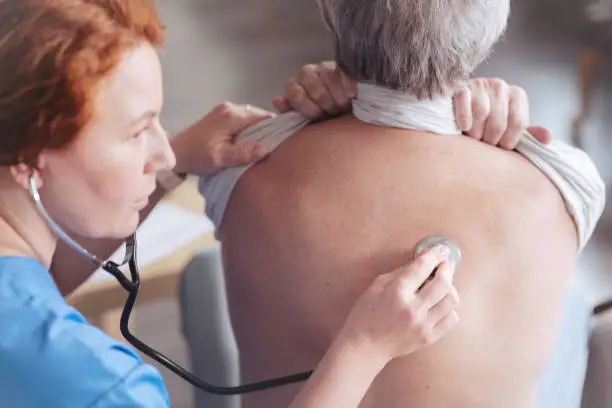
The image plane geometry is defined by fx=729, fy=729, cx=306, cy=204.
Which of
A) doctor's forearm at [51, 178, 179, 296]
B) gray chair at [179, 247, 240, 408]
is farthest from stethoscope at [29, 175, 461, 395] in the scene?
gray chair at [179, 247, 240, 408]

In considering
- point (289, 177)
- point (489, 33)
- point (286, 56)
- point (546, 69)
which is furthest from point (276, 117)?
point (546, 69)

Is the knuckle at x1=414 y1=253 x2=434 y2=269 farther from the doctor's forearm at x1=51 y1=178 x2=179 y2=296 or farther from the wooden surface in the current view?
the wooden surface

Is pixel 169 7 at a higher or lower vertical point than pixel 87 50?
lower

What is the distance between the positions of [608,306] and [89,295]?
0.87 m

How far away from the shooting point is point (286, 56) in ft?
4.75

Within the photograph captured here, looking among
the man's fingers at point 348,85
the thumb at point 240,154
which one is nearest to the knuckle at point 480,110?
the man's fingers at point 348,85

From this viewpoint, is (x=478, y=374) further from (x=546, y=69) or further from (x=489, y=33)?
(x=546, y=69)

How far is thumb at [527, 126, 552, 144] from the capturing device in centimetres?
86

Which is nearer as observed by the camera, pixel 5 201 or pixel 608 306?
pixel 5 201

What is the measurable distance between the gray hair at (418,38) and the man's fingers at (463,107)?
0.01m

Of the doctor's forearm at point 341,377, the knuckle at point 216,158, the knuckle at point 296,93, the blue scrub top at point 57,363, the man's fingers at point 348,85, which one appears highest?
the man's fingers at point 348,85

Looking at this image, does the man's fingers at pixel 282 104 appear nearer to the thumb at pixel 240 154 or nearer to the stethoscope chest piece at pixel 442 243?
the thumb at pixel 240 154

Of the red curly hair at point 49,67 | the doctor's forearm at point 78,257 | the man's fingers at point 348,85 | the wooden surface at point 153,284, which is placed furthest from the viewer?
the wooden surface at point 153,284

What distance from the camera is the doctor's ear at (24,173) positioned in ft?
2.25
